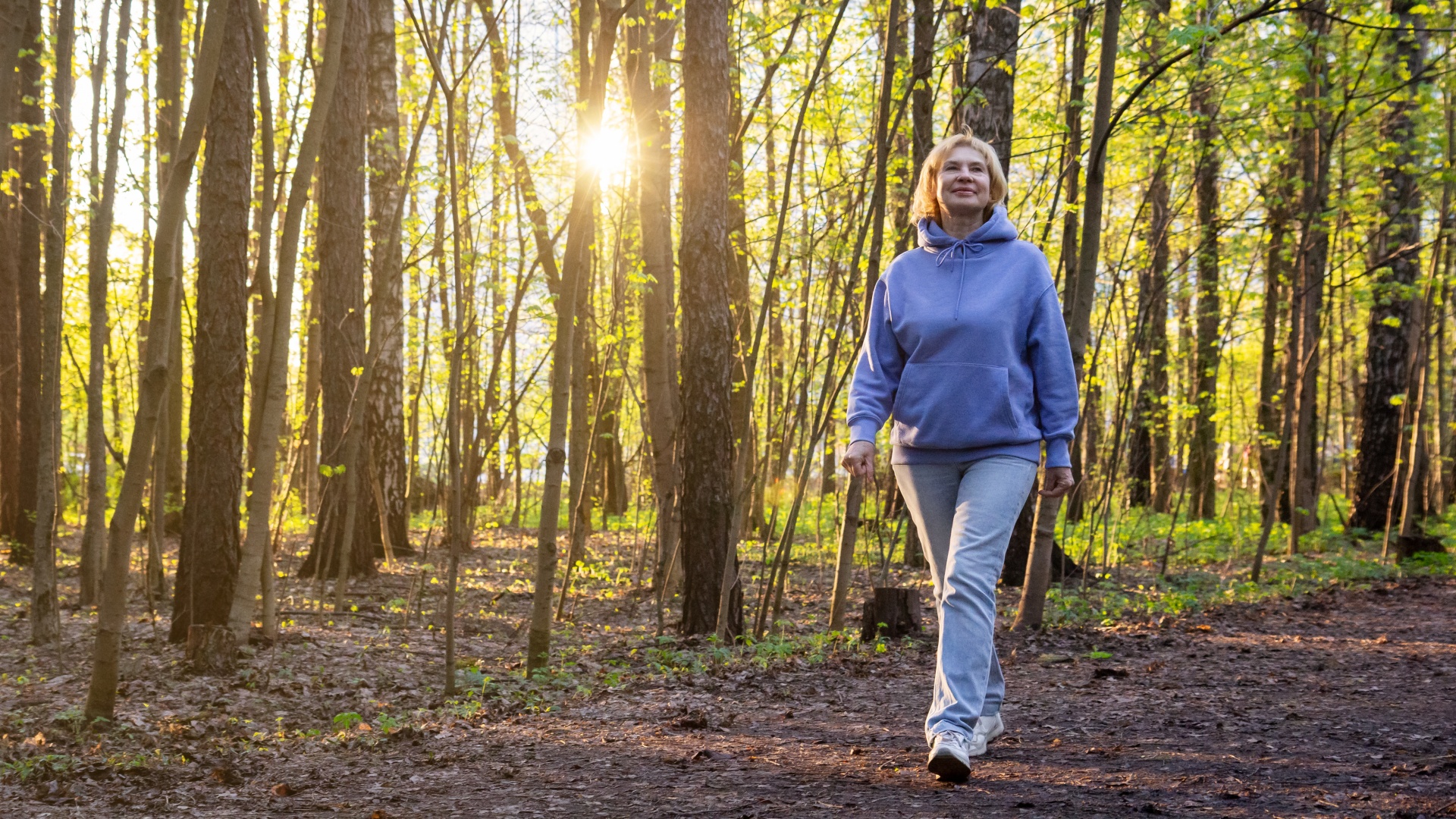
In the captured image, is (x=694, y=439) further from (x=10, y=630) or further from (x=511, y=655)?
(x=10, y=630)

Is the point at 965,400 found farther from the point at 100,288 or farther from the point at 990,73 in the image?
the point at 990,73

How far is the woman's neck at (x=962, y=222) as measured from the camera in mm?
3252

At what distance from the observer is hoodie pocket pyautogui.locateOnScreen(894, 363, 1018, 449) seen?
118 inches

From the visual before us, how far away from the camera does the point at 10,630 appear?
7172mm

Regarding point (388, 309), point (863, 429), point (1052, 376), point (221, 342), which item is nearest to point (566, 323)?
point (863, 429)

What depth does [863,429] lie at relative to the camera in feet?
10.3

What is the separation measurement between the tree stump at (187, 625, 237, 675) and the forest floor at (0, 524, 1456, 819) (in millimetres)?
96

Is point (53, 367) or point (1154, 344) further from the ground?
point (1154, 344)

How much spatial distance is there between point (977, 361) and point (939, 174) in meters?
0.68

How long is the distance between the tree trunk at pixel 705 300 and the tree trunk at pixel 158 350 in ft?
9.60

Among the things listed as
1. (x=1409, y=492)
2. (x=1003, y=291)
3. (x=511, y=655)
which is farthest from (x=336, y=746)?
(x=1409, y=492)

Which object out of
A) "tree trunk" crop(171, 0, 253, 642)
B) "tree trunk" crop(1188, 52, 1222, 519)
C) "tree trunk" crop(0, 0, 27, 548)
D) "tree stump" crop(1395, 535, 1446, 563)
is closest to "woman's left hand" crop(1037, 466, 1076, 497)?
"tree trunk" crop(171, 0, 253, 642)

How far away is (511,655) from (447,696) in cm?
156

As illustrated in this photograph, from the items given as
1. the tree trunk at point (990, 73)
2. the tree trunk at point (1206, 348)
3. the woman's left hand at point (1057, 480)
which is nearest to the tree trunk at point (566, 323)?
the woman's left hand at point (1057, 480)
